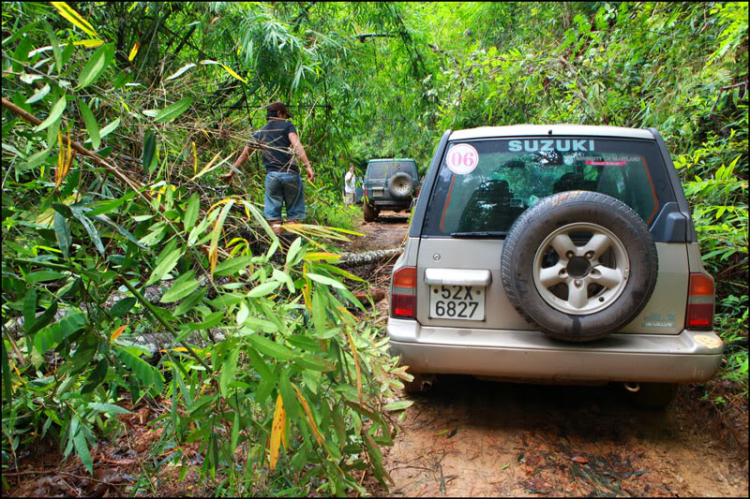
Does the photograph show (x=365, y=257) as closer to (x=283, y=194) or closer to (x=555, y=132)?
(x=283, y=194)

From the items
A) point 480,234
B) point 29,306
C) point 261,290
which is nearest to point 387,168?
point 480,234

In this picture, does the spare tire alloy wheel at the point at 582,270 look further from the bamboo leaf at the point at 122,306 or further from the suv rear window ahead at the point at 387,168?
the suv rear window ahead at the point at 387,168

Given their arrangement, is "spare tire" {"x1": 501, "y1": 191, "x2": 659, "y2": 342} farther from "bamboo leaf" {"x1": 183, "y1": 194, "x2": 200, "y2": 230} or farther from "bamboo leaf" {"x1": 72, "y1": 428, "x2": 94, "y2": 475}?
"bamboo leaf" {"x1": 72, "y1": 428, "x2": 94, "y2": 475}

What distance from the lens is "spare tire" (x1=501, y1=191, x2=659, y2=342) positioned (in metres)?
2.36

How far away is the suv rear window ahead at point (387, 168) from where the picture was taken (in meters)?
14.9

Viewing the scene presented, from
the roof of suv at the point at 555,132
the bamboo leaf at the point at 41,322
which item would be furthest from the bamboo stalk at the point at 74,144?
the roof of suv at the point at 555,132

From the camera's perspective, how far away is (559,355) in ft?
8.20

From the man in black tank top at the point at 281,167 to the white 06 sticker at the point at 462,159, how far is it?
83.0 inches

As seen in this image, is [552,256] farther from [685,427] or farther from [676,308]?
[685,427]

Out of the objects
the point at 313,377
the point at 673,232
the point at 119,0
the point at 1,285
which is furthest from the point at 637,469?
the point at 119,0

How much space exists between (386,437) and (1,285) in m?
1.49

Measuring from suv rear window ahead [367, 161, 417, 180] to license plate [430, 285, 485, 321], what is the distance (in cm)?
1212

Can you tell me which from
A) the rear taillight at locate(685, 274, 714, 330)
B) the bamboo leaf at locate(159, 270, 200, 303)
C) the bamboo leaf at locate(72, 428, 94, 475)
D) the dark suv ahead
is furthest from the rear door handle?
the dark suv ahead

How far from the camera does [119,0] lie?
4.07 meters
